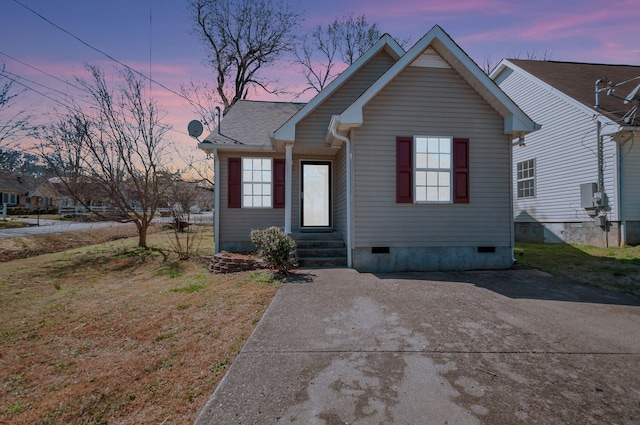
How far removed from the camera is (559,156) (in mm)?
11086

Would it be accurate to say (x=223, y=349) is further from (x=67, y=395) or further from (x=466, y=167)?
(x=466, y=167)

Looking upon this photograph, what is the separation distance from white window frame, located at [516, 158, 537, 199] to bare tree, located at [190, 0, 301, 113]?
1593cm

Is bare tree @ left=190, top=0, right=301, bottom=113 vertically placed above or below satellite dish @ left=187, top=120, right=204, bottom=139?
above

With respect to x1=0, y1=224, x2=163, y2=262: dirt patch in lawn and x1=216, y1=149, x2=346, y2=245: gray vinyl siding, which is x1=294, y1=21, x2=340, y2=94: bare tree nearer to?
x1=216, y1=149, x2=346, y2=245: gray vinyl siding

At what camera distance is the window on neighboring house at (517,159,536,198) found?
1219 cm

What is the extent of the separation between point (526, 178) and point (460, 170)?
784 cm

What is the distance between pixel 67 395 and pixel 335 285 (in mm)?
3778

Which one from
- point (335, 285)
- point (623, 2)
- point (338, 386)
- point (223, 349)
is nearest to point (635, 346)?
point (338, 386)

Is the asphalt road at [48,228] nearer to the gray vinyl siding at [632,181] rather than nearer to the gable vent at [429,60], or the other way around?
the gable vent at [429,60]

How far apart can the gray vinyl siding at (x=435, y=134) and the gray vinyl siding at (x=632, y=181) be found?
553 cm

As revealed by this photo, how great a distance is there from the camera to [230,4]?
18.2 metres

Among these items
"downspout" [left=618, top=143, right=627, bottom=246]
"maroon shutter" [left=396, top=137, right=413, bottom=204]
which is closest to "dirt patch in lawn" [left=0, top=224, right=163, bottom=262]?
"maroon shutter" [left=396, top=137, right=413, bottom=204]

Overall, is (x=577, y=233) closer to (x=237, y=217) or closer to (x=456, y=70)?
(x=456, y=70)


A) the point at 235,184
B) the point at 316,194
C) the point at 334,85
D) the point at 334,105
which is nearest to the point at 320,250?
the point at 316,194
